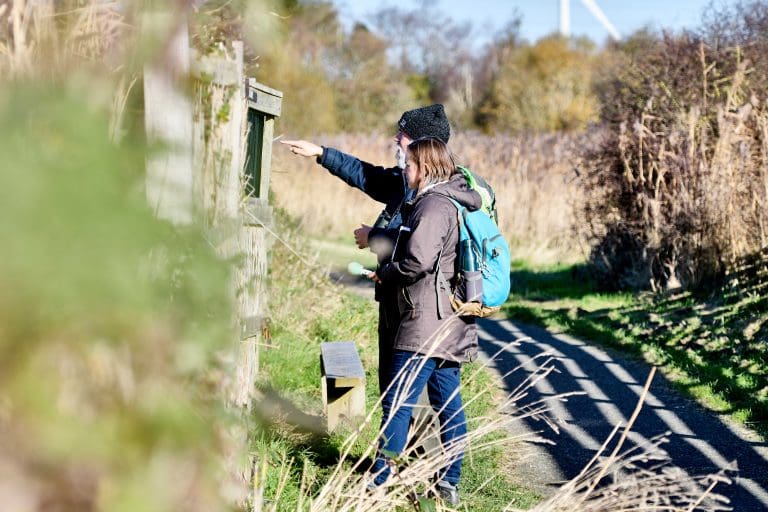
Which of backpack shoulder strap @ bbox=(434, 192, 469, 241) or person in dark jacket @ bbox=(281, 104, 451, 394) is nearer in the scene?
backpack shoulder strap @ bbox=(434, 192, 469, 241)

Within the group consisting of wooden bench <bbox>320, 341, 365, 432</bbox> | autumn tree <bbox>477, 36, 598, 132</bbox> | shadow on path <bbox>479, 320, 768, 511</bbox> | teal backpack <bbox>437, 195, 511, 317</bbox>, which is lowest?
shadow on path <bbox>479, 320, 768, 511</bbox>

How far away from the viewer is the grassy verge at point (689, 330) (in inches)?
253

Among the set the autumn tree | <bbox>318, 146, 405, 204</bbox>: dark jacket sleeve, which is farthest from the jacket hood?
the autumn tree

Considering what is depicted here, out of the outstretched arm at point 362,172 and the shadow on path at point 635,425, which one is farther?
the shadow on path at point 635,425

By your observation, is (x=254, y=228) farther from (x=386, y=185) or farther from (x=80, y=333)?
(x=80, y=333)

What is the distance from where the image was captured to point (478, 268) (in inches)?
163

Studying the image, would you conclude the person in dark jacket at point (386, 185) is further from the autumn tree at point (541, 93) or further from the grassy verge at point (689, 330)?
the autumn tree at point (541, 93)

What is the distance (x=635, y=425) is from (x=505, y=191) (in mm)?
9911

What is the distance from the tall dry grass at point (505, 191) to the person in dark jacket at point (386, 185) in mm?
8444

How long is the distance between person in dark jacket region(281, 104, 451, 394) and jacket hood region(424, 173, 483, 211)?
24 centimetres

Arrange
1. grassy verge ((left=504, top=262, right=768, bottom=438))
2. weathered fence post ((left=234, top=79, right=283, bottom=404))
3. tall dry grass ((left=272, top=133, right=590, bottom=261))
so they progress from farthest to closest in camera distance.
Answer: tall dry grass ((left=272, top=133, right=590, bottom=261)) < grassy verge ((left=504, top=262, right=768, bottom=438)) < weathered fence post ((left=234, top=79, right=283, bottom=404))

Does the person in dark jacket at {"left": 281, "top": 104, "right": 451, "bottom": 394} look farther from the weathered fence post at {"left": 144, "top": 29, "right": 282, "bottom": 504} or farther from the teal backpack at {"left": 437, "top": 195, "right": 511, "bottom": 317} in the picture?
the weathered fence post at {"left": 144, "top": 29, "right": 282, "bottom": 504}

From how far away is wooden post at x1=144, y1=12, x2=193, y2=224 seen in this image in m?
1.44

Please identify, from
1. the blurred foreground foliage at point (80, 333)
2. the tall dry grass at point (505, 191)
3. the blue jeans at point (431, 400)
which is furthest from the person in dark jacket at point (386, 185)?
the tall dry grass at point (505, 191)
